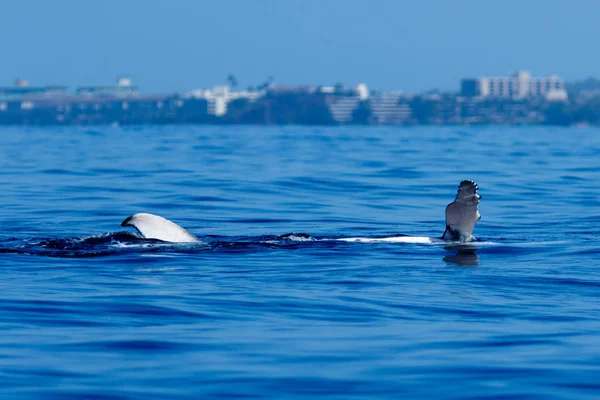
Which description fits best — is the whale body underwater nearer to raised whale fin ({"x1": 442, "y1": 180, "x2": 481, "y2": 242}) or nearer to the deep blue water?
raised whale fin ({"x1": 442, "y1": 180, "x2": 481, "y2": 242})

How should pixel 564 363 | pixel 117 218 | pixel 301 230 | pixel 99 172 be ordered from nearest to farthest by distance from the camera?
1. pixel 564 363
2. pixel 301 230
3. pixel 117 218
4. pixel 99 172

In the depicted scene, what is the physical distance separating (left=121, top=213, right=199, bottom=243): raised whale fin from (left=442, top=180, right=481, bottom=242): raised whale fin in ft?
9.82

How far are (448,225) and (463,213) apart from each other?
1.51 feet

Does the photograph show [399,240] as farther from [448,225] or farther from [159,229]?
[159,229]

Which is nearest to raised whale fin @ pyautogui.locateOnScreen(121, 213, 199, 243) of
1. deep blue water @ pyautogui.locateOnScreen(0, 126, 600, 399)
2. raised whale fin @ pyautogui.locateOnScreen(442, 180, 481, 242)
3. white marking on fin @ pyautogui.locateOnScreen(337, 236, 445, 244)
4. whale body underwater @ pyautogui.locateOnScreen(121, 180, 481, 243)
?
whale body underwater @ pyautogui.locateOnScreen(121, 180, 481, 243)

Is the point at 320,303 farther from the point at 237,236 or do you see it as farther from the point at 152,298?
the point at 237,236

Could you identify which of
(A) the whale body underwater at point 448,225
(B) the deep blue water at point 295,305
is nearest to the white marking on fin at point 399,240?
(A) the whale body underwater at point 448,225

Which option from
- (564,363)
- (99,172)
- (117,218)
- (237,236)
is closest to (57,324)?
(564,363)

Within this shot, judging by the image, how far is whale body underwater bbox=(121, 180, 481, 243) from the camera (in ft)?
42.3

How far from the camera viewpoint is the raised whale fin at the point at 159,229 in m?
12.8

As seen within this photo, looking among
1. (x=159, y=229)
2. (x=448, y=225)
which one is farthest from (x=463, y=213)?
(x=159, y=229)

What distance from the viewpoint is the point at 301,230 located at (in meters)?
17.1

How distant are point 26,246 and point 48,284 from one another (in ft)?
9.72

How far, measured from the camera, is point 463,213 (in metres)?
13.5
